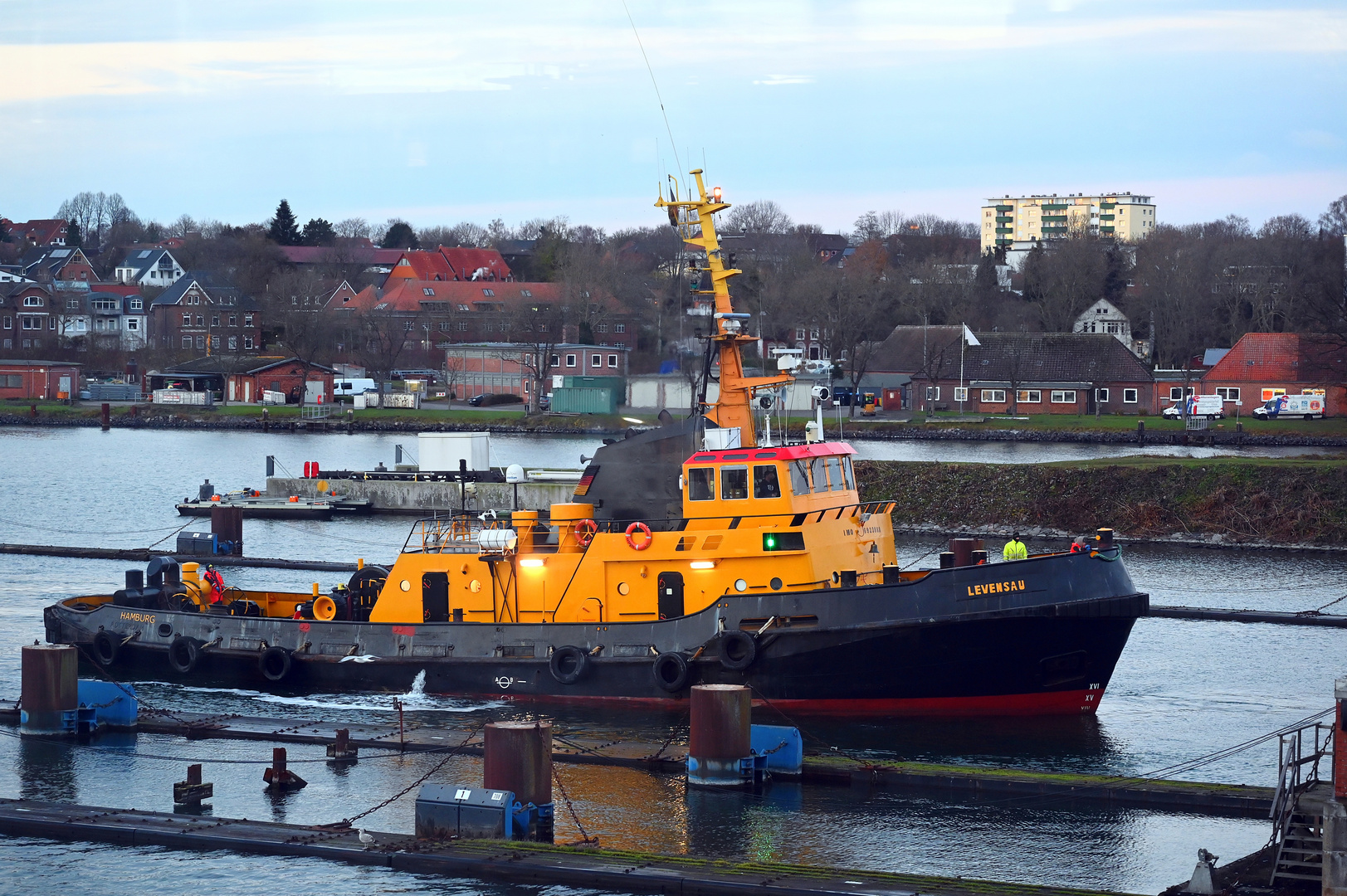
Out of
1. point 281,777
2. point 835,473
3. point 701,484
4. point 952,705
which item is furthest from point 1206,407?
point 281,777

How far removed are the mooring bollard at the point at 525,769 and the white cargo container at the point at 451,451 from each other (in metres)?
29.3

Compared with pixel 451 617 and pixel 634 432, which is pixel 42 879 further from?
pixel 634 432

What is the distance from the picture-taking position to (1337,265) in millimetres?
72000

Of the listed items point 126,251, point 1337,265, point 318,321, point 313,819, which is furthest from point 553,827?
point 126,251

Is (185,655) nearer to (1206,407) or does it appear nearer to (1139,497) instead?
(1139,497)

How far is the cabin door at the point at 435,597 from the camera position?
20328 mm

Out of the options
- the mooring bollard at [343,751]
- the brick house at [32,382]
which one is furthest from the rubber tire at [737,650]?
the brick house at [32,382]

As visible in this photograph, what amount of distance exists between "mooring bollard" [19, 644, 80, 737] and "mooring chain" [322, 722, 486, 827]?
5089mm

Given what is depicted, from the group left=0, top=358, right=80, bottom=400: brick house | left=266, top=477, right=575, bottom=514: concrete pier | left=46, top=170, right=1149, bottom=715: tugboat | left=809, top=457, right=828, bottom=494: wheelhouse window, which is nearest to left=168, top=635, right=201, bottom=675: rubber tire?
left=46, top=170, right=1149, bottom=715: tugboat

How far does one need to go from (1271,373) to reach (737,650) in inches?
2203

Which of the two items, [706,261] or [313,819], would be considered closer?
[313,819]

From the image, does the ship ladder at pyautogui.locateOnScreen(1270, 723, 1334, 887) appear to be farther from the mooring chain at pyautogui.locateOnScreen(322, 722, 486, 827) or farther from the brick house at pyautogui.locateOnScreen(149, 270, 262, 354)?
the brick house at pyautogui.locateOnScreen(149, 270, 262, 354)

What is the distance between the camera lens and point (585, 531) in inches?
775

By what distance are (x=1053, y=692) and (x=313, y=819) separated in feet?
30.8
